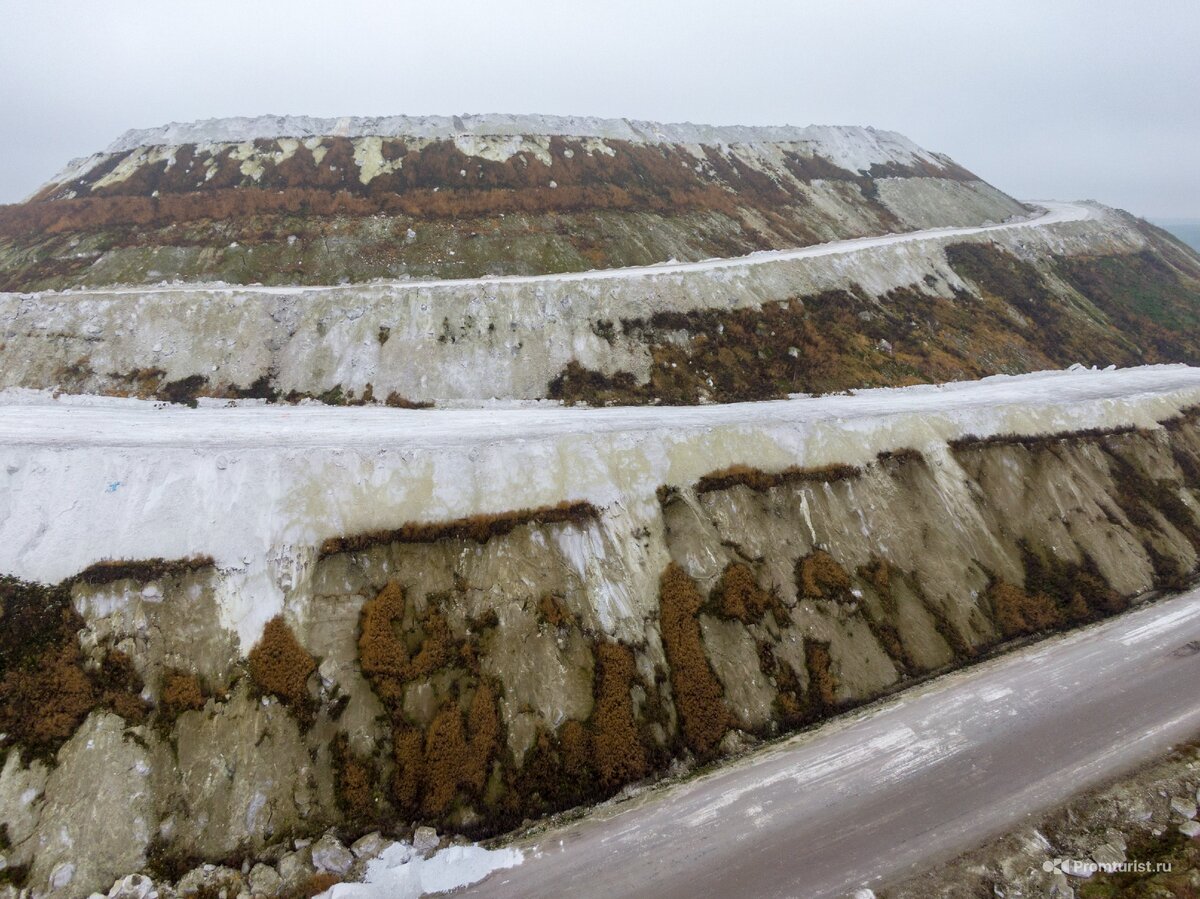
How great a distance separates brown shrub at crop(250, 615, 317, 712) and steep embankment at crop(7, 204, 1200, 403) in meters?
21.7

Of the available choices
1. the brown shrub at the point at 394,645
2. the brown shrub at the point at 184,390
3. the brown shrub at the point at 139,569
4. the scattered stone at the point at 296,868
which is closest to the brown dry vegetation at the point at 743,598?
the brown shrub at the point at 394,645

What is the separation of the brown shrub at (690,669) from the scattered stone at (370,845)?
1285 cm

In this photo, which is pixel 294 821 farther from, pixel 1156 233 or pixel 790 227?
pixel 1156 233

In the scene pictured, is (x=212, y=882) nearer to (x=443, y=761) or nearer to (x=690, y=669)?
(x=443, y=761)

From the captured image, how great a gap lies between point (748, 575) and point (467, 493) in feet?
50.1

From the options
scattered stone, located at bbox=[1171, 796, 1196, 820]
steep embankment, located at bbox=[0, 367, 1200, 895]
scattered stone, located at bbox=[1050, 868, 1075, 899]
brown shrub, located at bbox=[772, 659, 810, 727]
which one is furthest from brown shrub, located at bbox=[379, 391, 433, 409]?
scattered stone, located at bbox=[1171, 796, 1196, 820]

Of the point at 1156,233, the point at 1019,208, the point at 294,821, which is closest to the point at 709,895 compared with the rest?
the point at 294,821

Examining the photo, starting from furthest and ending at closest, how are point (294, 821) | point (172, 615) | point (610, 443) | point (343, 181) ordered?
point (343, 181)
point (610, 443)
point (172, 615)
point (294, 821)

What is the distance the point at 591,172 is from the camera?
3024 inches

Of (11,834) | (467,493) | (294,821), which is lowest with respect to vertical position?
(294,821)

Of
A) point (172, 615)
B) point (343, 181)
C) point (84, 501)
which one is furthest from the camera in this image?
point (343, 181)

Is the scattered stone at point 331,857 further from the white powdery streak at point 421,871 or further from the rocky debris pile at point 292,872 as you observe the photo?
the white powdery streak at point 421,871

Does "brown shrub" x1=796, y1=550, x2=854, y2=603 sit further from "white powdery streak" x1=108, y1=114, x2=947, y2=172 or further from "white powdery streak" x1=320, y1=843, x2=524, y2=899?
"white powdery streak" x1=108, y1=114, x2=947, y2=172

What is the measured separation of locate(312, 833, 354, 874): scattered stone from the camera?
20.4m
